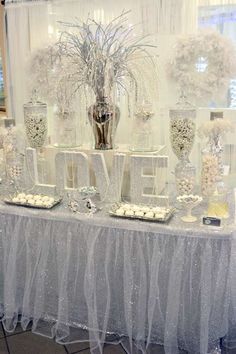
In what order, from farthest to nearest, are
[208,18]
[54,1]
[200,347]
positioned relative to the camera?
[54,1] < [208,18] < [200,347]

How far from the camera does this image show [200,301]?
5.42 ft

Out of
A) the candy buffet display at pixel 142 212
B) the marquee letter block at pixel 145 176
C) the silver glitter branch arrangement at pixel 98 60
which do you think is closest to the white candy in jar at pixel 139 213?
the candy buffet display at pixel 142 212

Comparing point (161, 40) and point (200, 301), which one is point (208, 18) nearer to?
point (161, 40)

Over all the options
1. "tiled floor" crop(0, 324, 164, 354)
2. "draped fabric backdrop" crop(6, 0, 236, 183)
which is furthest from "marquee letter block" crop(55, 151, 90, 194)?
Result: "tiled floor" crop(0, 324, 164, 354)

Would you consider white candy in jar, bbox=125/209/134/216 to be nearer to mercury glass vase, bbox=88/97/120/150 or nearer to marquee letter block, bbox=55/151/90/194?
marquee letter block, bbox=55/151/90/194

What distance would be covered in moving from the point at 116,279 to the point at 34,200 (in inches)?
22.5

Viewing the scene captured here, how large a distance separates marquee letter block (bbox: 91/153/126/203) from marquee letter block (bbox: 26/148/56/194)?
268 millimetres

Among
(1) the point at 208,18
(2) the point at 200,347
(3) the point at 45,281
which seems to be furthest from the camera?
(1) the point at 208,18

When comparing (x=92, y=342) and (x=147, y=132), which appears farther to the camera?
(x=147, y=132)

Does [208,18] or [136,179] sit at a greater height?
[208,18]

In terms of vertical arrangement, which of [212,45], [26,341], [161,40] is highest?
[161,40]

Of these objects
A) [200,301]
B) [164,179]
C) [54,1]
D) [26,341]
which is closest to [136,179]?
[164,179]

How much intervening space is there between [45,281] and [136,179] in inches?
28.2

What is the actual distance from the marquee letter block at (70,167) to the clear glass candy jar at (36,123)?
0.76ft
